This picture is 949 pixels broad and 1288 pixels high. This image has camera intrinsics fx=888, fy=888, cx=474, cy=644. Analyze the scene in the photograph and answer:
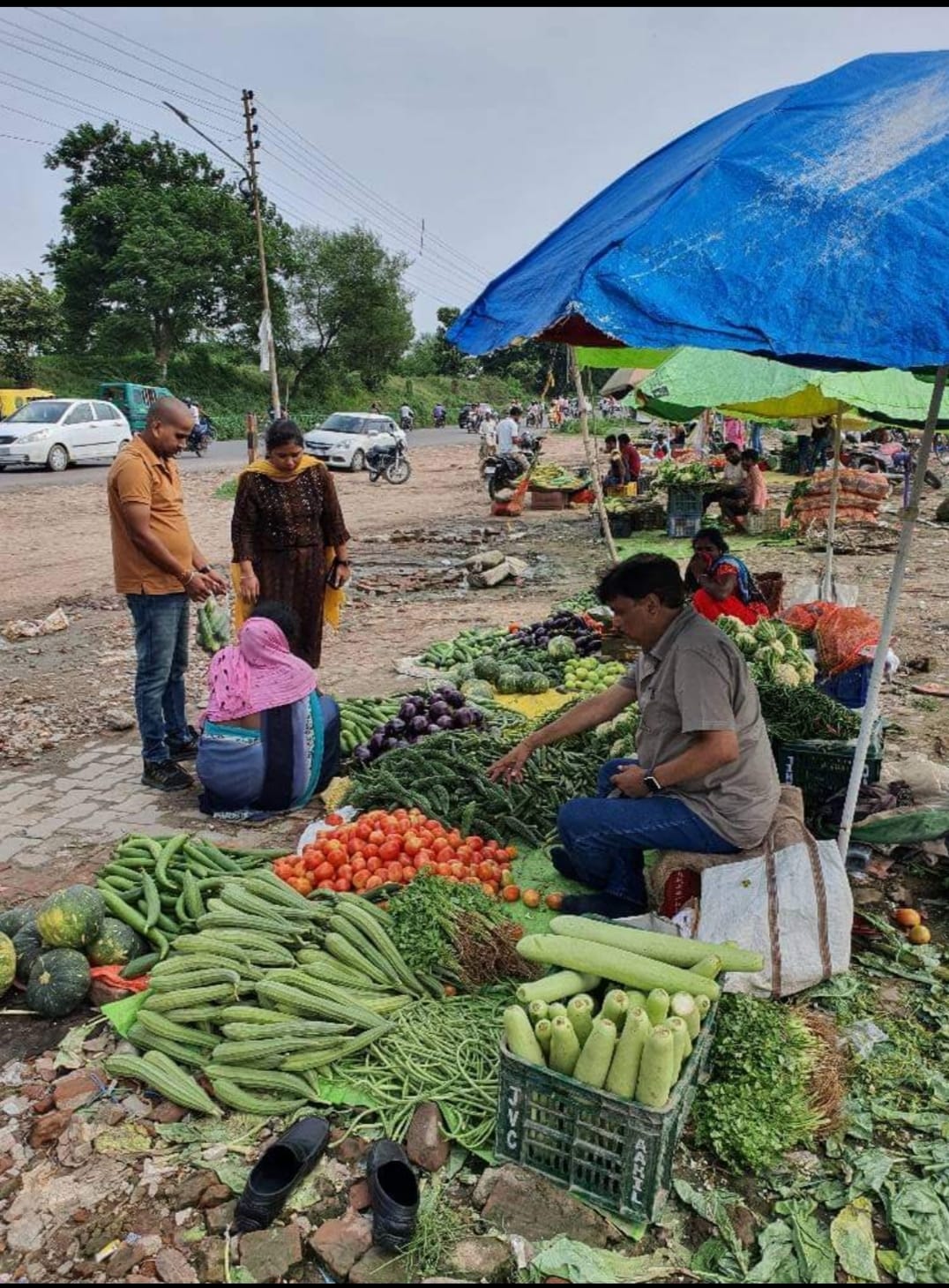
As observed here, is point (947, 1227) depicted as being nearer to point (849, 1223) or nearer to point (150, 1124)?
point (849, 1223)

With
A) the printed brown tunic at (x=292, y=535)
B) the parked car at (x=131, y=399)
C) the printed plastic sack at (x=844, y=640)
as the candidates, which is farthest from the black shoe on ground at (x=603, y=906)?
the parked car at (x=131, y=399)

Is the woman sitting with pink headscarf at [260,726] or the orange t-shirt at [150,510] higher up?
the orange t-shirt at [150,510]

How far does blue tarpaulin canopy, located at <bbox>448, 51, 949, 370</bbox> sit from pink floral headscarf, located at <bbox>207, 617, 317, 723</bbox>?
8.69 feet

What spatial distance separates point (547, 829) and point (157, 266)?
151ft

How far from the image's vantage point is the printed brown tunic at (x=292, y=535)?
18.7 ft

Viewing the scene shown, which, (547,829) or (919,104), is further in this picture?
(547,829)

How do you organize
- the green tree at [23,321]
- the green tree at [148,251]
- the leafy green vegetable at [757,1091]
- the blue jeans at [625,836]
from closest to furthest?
the leafy green vegetable at [757,1091] < the blue jeans at [625,836] < the green tree at [23,321] < the green tree at [148,251]

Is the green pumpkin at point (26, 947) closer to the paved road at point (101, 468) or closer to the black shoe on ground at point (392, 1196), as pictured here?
the black shoe on ground at point (392, 1196)

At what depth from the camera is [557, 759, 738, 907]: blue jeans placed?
3.55m

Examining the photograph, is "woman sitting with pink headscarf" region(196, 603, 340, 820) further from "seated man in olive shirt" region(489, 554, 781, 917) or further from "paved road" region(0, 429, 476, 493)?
"paved road" region(0, 429, 476, 493)

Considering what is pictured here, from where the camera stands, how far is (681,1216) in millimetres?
2547

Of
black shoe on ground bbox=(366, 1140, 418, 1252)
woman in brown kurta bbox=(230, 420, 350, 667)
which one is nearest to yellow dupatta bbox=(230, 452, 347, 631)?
woman in brown kurta bbox=(230, 420, 350, 667)

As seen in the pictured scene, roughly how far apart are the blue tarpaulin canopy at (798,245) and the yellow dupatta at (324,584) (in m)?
3.32

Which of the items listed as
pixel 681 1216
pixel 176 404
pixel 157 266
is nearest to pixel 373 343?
pixel 157 266
